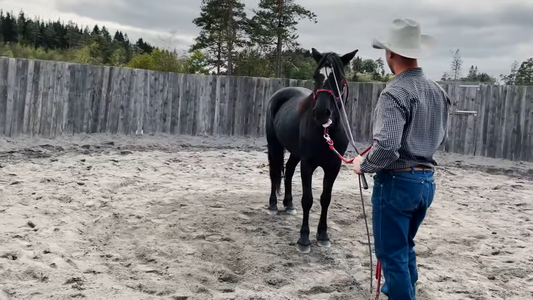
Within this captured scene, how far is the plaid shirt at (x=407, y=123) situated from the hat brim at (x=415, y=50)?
0.35ft

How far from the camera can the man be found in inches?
104

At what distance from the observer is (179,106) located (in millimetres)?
12703

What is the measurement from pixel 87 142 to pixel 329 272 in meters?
8.10

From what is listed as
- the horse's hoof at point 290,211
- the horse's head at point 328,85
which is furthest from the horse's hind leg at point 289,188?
the horse's head at point 328,85

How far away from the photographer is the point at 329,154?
4.55 m

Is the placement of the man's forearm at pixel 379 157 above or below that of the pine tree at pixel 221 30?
below

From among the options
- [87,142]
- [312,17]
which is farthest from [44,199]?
[312,17]

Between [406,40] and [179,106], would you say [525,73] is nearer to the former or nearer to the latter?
[179,106]

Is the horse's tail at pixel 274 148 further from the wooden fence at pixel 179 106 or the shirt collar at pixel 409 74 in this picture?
the wooden fence at pixel 179 106

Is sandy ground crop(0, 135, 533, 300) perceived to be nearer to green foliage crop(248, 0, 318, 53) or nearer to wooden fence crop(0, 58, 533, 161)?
wooden fence crop(0, 58, 533, 161)

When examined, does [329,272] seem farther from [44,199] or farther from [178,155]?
[178,155]

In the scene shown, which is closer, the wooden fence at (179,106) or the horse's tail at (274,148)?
the horse's tail at (274,148)

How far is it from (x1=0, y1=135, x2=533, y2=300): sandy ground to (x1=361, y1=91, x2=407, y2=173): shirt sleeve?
1395mm

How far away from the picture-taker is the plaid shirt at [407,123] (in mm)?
2584
